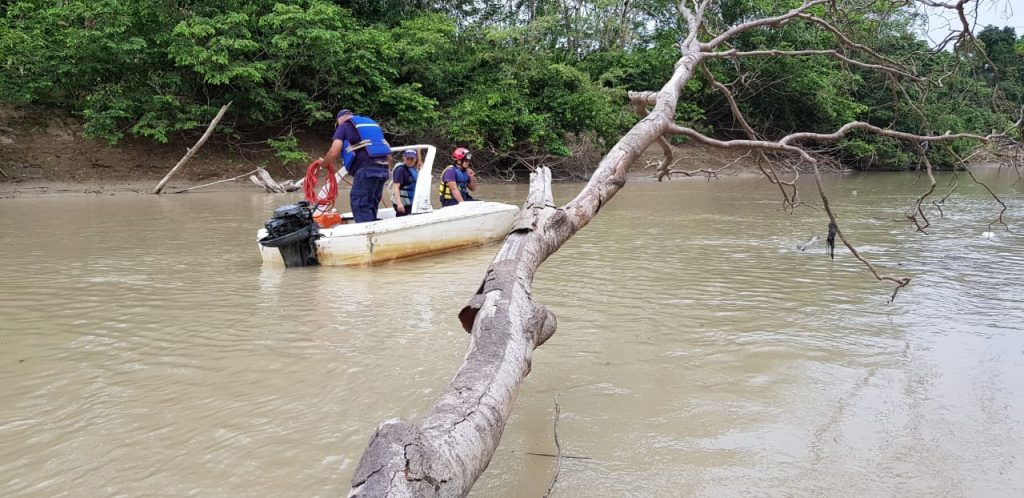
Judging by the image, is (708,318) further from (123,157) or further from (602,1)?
(602,1)

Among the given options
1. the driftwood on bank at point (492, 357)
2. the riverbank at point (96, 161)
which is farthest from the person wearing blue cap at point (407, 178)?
the riverbank at point (96, 161)

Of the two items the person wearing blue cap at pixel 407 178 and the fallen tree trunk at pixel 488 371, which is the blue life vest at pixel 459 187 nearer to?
the person wearing blue cap at pixel 407 178

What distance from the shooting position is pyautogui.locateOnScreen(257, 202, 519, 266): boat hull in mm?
7883

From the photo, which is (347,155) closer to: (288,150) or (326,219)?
(326,219)

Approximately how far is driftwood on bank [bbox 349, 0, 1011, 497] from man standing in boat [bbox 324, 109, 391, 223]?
3.63 metres

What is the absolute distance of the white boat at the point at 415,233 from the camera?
25.9 feet

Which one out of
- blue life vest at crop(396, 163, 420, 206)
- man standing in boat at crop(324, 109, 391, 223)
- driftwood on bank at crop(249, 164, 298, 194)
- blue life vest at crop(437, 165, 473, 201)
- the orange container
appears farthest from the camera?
driftwood on bank at crop(249, 164, 298, 194)

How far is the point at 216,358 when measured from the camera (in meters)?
4.52

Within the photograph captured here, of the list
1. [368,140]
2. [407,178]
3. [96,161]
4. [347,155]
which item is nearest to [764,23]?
[368,140]

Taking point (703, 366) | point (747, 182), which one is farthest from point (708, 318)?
point (747, 182)

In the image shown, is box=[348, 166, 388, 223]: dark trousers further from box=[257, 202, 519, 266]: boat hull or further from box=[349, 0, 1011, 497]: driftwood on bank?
box=[349, 0, 1011, 497]: driftwood on bank

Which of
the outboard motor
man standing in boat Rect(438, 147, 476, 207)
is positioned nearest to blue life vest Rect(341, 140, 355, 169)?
the outboard motor

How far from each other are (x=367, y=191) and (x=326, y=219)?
664 millimetres

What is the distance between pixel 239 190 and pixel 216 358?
15450 millimetres
